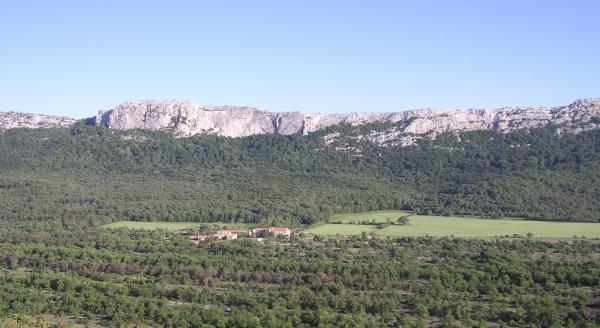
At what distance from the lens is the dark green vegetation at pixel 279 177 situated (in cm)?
9294

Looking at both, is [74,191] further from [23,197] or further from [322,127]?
[322,127]

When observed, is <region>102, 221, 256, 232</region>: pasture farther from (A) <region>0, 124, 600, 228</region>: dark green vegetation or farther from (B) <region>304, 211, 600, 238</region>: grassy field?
(B) <region>304, 211, 600, 238</region>: grassy field

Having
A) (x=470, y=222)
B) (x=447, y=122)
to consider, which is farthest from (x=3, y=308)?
(x=447, y=122)

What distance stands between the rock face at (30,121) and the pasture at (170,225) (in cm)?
6719

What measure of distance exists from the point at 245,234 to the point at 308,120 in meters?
77.4

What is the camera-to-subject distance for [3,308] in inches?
1838

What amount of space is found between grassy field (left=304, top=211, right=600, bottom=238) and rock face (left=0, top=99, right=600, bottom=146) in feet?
151

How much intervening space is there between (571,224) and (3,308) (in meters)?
59.1

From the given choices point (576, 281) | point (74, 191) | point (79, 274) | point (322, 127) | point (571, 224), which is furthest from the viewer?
point (322, 127)

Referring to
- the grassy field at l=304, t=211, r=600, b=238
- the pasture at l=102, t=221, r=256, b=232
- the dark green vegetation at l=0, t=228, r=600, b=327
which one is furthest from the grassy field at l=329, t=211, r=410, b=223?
the dark green vegetation at l=0, t=228, r=600, b=327

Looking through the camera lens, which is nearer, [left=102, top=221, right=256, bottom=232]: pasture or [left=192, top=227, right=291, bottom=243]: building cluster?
[left=192, top=227, right=291, bottom=243]: building cluster

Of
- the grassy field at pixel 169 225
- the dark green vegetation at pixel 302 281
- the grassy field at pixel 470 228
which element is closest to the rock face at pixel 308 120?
the grassy field at pixel 470 228

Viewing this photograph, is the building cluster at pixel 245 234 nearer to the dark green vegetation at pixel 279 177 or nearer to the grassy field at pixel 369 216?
the dark green vegetation at pixel 279 177

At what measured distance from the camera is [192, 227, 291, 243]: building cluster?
253ft
